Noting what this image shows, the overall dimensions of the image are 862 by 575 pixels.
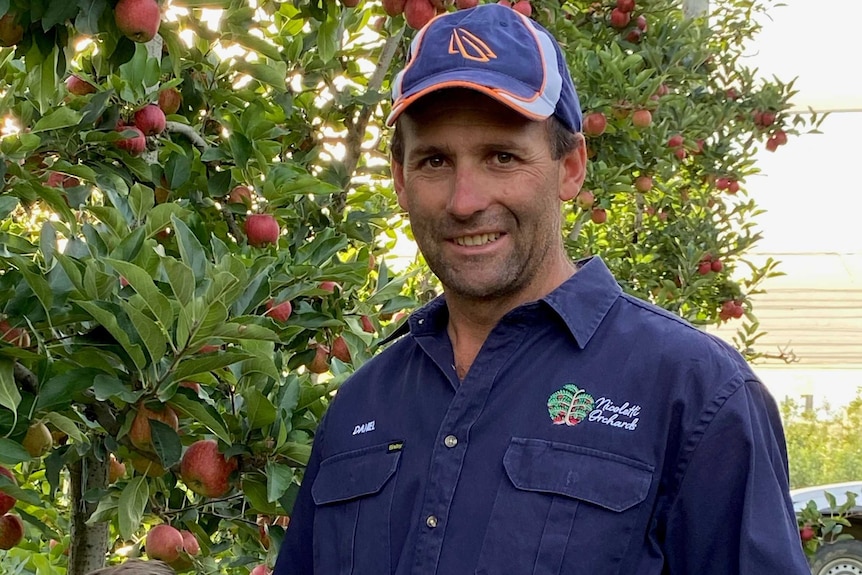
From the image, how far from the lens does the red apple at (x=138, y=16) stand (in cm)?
145

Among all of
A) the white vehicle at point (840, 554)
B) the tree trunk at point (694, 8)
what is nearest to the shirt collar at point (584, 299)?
the tree trunk at point (694, 8)

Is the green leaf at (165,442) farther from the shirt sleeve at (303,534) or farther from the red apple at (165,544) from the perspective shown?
the red apple at (165,544)

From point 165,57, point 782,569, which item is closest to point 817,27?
point 165,57

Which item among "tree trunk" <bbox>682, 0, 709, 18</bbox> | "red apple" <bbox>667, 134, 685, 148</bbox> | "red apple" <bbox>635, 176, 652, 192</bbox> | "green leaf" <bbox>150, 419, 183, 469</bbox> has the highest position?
"tree trunk" <bbox>682, 0, 709, 18</bbox>

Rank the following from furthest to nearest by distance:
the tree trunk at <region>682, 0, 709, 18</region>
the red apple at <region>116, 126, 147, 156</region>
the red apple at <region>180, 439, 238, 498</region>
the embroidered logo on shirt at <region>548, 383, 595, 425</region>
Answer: the tree trunk at <region>682, 0, 709, 18</region> → the red apple at <region>116, 126, 147, 156</region> → the red apple at <region>180, 439, 238, 498</region> → the embroidered logo on shirt at <region>548, 383, 595, 425</region>

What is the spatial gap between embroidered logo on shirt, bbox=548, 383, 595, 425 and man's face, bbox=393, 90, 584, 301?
0.47ft

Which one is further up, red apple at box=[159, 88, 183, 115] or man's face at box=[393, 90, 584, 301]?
red apple at box=[159, 88, 183, 115]

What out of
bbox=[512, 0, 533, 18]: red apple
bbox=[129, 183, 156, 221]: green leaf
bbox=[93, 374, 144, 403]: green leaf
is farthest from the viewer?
bbox=[512, 0, 533, 18]: red apple

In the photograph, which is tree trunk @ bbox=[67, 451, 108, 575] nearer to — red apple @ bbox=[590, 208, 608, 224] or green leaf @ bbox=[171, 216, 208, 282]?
green leaf @ bbox=[171, 216, 208, 282]

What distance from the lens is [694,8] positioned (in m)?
4.41

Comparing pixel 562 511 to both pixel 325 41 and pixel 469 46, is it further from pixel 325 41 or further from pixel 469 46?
pixel 325 41

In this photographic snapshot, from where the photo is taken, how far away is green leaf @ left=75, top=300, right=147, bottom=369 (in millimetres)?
1310

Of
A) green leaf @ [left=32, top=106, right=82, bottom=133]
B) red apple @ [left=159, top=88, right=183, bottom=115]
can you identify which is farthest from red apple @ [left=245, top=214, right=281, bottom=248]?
green leaf @ [left=32, top=106, right=82, bottom=133]

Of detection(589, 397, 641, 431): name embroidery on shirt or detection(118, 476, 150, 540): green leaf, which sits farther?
detection(118, 476, 150, 540): green leaf
